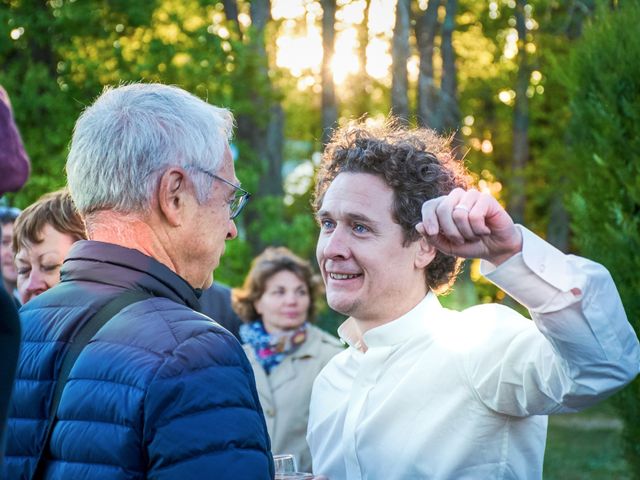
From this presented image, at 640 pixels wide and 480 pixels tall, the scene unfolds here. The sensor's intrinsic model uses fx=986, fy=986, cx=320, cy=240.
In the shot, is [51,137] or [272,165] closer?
[51,137]

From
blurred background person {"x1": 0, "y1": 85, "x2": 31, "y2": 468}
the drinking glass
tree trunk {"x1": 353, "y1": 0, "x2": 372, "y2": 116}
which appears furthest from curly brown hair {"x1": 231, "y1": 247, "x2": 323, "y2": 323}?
tree trunk {"x1": 353, "y1": 0, "x2": 372, "y2": 116}

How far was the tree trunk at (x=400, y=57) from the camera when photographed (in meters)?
15.9

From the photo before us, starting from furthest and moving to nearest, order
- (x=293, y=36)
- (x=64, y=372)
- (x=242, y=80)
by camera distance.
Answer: (x=293, y=36)
(x=242, y=80)
(x=64, y=372)

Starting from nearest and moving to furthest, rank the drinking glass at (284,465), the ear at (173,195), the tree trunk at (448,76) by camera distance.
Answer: the ear at (173,195), the drinking glass at (284,465), the tree trunk at (448,76)

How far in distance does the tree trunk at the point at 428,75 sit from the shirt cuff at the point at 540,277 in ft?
45.5

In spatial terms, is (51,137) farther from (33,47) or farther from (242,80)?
(242,80)

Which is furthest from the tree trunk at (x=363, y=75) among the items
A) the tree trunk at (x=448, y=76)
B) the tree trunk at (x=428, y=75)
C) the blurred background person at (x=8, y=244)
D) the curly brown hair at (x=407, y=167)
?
the curly brown hair at (x=407, y=167)

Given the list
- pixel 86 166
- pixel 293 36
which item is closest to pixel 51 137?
pixel 86 166

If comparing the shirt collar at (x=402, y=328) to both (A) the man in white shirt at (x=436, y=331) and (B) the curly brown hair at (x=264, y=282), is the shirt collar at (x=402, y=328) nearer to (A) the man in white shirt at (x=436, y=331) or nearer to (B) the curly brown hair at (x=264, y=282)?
(A) the man in white shirt at (x=436, y=331)

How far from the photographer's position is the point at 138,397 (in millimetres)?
2154

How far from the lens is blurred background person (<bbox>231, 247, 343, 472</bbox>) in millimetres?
6320

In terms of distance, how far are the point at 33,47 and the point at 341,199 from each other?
364 inches

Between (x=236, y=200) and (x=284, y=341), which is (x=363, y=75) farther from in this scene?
(x=236, y=200)

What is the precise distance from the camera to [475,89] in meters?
29.2
